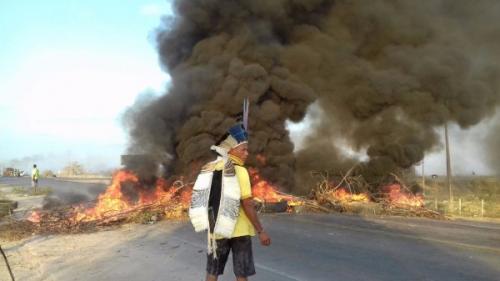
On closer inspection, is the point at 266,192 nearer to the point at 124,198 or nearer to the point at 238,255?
the point at 124,198

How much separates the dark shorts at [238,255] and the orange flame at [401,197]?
35.7ft

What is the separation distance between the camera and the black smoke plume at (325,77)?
1798cm

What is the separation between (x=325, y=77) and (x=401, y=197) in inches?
304

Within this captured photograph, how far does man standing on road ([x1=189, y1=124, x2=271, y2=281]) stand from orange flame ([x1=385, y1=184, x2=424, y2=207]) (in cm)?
1092

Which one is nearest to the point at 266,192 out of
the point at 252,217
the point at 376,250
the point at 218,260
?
the point at 376,250

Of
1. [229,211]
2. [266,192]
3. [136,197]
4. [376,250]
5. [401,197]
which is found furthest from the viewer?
[401,197]

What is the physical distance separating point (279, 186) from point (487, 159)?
42.4 feet

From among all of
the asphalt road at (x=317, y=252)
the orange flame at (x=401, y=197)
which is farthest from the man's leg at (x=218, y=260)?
the orange flame at (x=401, y=197)

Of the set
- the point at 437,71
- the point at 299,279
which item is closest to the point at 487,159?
the point at 437,71

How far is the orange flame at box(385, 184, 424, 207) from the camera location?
14.9 meters

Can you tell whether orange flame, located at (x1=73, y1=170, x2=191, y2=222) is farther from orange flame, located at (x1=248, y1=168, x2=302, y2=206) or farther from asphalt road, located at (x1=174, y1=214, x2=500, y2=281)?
asphalt road, located at (x1=174, y1=214, x2=500, y2=281)

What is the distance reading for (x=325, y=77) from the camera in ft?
71.2

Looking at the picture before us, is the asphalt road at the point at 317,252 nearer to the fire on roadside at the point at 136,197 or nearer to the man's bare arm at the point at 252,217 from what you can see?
the fire on roadside at the point at 136,197

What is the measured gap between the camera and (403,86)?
1970 cm
